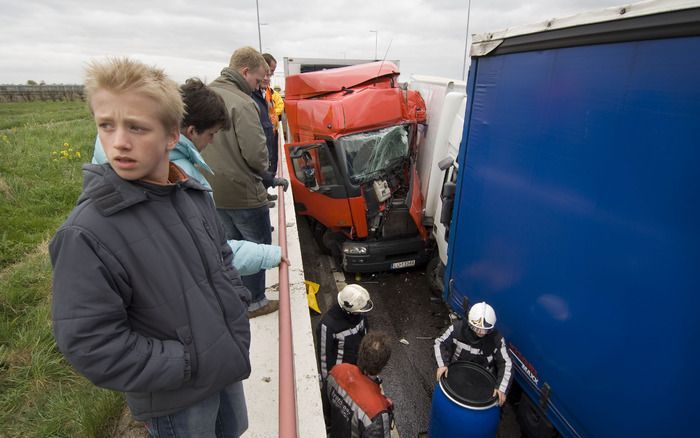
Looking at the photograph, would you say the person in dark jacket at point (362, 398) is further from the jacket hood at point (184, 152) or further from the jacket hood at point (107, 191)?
the jacket hood at point (107, 191)

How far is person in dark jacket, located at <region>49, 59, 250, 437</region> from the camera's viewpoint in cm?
106

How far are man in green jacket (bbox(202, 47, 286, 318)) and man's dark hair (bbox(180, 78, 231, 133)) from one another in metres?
0.87

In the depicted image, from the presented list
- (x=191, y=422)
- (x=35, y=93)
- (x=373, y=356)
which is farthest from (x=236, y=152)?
(x=35, y=93)

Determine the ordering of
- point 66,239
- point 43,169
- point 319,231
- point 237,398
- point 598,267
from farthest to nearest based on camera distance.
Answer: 1. point 43,169
2. point 319,231
3. point 598,267
4. point 237,398
5. point 66,239

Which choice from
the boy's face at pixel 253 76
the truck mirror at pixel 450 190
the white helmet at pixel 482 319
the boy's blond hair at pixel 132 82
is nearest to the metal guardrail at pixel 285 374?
the boy's blond hair at pixel 132 82

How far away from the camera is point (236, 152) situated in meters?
3.11

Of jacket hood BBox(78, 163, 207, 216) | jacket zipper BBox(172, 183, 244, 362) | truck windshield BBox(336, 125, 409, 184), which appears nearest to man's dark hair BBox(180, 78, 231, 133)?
jacket zipper BBox(172, 183, 244, 362)

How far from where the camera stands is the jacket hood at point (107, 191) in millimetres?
1109

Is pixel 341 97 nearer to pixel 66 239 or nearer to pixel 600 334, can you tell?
pixel 600 334

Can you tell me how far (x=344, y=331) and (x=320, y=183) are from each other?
10.7 feet

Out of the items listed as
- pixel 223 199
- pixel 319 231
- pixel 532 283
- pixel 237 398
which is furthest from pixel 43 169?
pixel 532 283

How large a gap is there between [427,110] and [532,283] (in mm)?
4025

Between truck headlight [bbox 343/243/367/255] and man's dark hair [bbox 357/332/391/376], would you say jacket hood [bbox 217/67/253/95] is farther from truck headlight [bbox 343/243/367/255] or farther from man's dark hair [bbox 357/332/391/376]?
truck headlight [bbox 343/243/367/255]

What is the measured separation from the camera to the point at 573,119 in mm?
2215
